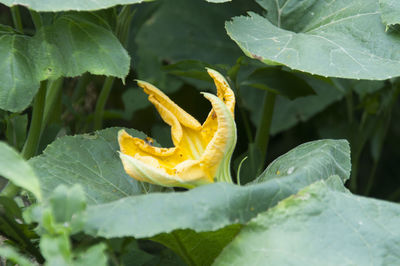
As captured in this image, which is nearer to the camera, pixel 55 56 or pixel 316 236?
pixel 316 236

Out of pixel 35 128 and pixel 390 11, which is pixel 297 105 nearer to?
pixel 390 11

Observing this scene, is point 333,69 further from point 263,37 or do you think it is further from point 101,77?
point 101,77

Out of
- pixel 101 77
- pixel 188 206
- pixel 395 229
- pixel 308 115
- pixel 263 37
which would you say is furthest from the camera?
pixel 308 115

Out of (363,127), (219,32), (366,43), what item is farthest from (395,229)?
(219,32)

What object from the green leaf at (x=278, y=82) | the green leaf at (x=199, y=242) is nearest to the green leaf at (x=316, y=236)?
the green leaf at (x=199, y=242)

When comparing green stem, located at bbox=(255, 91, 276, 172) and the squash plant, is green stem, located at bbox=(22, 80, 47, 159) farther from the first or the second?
green stem, located at bbox=(255, 91, 276, 172)

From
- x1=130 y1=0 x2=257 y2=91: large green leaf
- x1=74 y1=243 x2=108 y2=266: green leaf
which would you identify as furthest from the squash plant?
x1=130 y1=0 x2=257 y2=91: large green leaf

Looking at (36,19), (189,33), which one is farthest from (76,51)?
(189,33)
